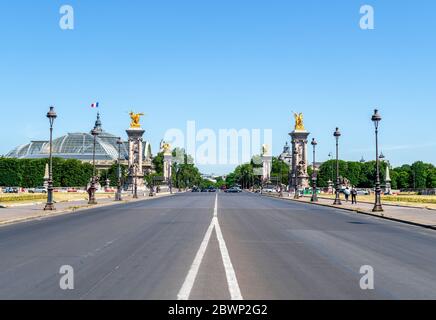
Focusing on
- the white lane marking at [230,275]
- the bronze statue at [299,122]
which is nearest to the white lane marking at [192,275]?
the white lane marking at [230,275]

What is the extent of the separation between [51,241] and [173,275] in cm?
863

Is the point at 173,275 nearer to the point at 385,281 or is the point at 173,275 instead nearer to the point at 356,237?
the point at 385,281

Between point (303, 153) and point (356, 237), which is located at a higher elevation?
point (303, 153)

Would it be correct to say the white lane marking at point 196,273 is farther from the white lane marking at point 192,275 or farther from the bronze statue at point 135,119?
the bronze statue at point 135,119

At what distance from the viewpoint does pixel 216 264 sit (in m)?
13.3

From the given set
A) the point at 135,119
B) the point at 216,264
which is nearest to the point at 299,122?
the point at 135,119

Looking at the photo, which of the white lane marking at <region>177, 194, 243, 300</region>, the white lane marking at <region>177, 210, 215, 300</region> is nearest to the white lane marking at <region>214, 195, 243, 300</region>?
the white lane marking at <region>177, 194, 243, 300</region>

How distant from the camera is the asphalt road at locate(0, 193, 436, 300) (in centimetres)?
1005

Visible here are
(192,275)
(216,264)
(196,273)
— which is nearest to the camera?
(192,275)

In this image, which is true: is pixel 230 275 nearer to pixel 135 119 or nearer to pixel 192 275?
pixel 192 275
